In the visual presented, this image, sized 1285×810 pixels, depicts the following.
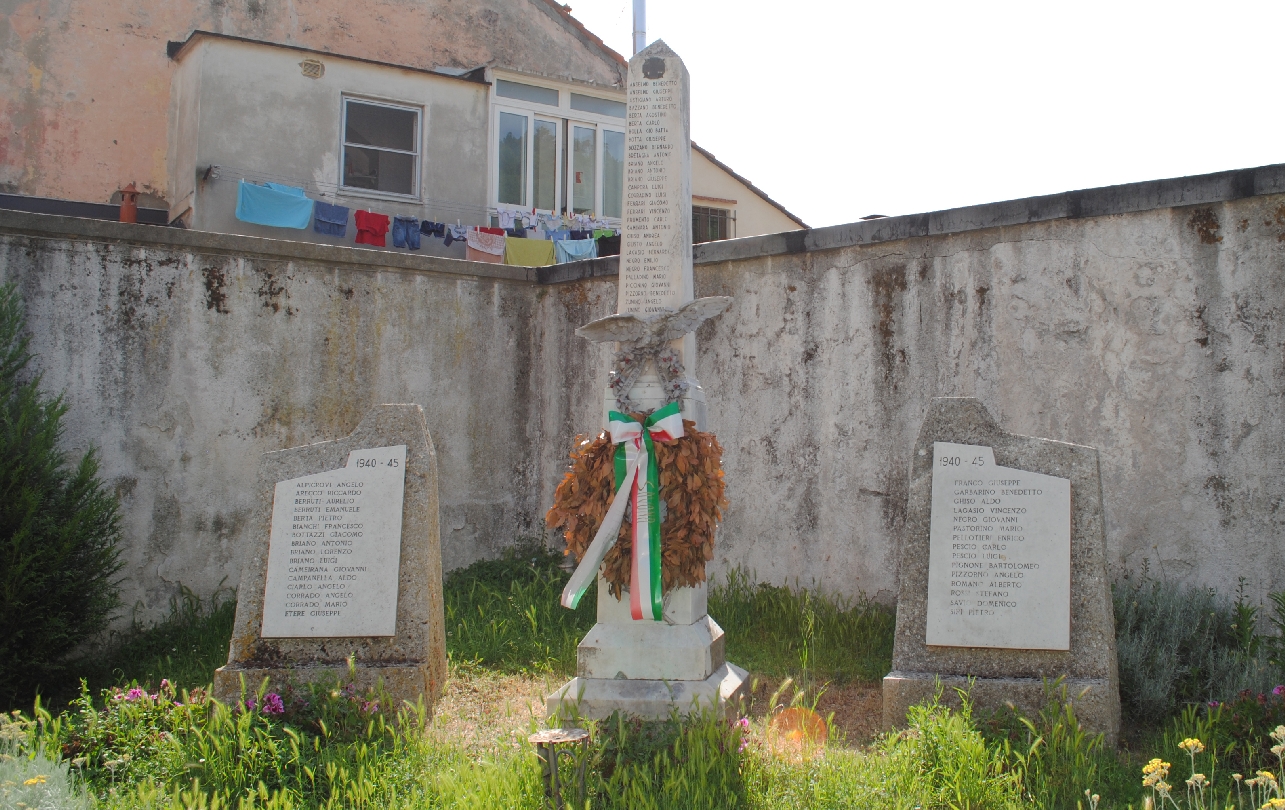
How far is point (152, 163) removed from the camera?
1213 centimetres

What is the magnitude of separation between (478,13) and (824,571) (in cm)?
1006

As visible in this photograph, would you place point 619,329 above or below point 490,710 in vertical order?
above

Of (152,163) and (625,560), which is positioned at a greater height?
(152,163)

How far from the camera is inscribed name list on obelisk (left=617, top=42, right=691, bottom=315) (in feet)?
16.0

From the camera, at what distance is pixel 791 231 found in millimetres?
6434

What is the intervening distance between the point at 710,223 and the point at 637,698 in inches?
500

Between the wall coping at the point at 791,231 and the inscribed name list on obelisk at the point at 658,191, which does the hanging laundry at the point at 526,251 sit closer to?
the wall coping at the point at 791,231

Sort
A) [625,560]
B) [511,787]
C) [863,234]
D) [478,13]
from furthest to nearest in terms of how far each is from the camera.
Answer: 1. [478,13]
2. [863,234]
3. [625,560]
4. [511,787]

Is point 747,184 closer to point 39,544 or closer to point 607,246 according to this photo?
point 607,246

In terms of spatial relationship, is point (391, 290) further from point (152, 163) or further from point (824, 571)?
point (152, 163)

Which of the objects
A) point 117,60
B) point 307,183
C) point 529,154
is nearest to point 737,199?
point 529,154

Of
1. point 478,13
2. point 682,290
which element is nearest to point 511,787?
point 682,290

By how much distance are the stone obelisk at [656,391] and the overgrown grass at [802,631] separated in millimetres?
700

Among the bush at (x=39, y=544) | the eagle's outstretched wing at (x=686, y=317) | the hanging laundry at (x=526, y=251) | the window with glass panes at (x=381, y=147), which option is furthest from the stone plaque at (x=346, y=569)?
the window with glass panes at (x=381, y=147)
